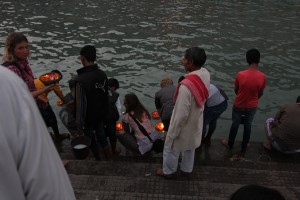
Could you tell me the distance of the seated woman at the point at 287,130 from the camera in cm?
570

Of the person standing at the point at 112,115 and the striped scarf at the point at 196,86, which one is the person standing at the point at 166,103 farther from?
the striped scarf at the point at 196,86

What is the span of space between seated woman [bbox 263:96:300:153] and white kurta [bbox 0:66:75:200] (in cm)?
560

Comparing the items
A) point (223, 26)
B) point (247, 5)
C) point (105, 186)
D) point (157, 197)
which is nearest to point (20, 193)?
point (157, 197)

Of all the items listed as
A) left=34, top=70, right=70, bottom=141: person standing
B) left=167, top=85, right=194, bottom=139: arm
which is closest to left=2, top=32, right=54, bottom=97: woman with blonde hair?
left=34, top=70, right=70, bottom=141: person standing

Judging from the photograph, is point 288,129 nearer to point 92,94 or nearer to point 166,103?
point 166,103

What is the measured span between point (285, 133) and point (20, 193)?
227 inches

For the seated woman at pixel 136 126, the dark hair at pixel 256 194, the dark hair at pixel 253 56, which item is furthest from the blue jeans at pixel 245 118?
the dark hair at pixel 256 194

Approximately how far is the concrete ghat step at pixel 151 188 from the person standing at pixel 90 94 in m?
1.00

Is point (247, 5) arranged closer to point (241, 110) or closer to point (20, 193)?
point (241, 110)

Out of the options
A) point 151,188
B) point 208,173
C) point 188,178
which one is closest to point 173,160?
point 188,178

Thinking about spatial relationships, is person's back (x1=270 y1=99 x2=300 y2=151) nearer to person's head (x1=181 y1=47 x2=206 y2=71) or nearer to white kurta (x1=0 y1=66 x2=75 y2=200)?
person's head (x1=181 y1=47 x2=206 y2=71)

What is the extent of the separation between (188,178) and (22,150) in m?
4.48

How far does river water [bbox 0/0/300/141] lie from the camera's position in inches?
400

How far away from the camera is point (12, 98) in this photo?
2.78ft
